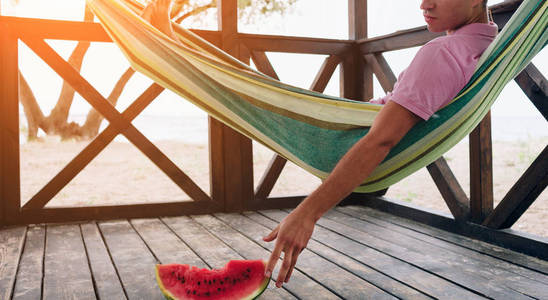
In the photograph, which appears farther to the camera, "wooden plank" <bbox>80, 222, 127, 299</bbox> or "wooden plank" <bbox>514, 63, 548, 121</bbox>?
"wooden plank" <bbox>514, 63, 548, 121</bbox>

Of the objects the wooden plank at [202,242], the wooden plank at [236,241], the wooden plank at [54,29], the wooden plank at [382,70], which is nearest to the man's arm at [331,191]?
the wooden plank at [236,241]

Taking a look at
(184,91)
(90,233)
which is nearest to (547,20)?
(184,91)

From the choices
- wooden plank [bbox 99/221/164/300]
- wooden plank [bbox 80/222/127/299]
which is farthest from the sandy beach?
wooden plank [bbox 80/222/127/299]

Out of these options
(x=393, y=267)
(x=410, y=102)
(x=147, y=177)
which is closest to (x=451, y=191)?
(x=393, y=267)

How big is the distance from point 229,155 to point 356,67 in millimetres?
1116

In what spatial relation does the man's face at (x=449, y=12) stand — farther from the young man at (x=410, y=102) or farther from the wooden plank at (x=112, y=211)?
the wooden plank at (x=112, y=211)

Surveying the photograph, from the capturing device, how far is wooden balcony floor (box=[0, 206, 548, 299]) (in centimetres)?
179

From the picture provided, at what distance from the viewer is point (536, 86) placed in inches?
86.4

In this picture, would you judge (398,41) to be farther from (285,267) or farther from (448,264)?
(285,267)

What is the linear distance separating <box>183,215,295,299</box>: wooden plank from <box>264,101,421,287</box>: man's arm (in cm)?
80

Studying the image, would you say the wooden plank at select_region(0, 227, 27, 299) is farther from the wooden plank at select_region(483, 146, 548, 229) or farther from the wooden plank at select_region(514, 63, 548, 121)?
the wooden plank at select_region(514, 63, 548, 121)

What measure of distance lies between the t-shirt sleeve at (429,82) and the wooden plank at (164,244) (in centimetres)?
127

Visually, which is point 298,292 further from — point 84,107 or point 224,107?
point 84,107

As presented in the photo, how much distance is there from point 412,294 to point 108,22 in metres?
1.58
